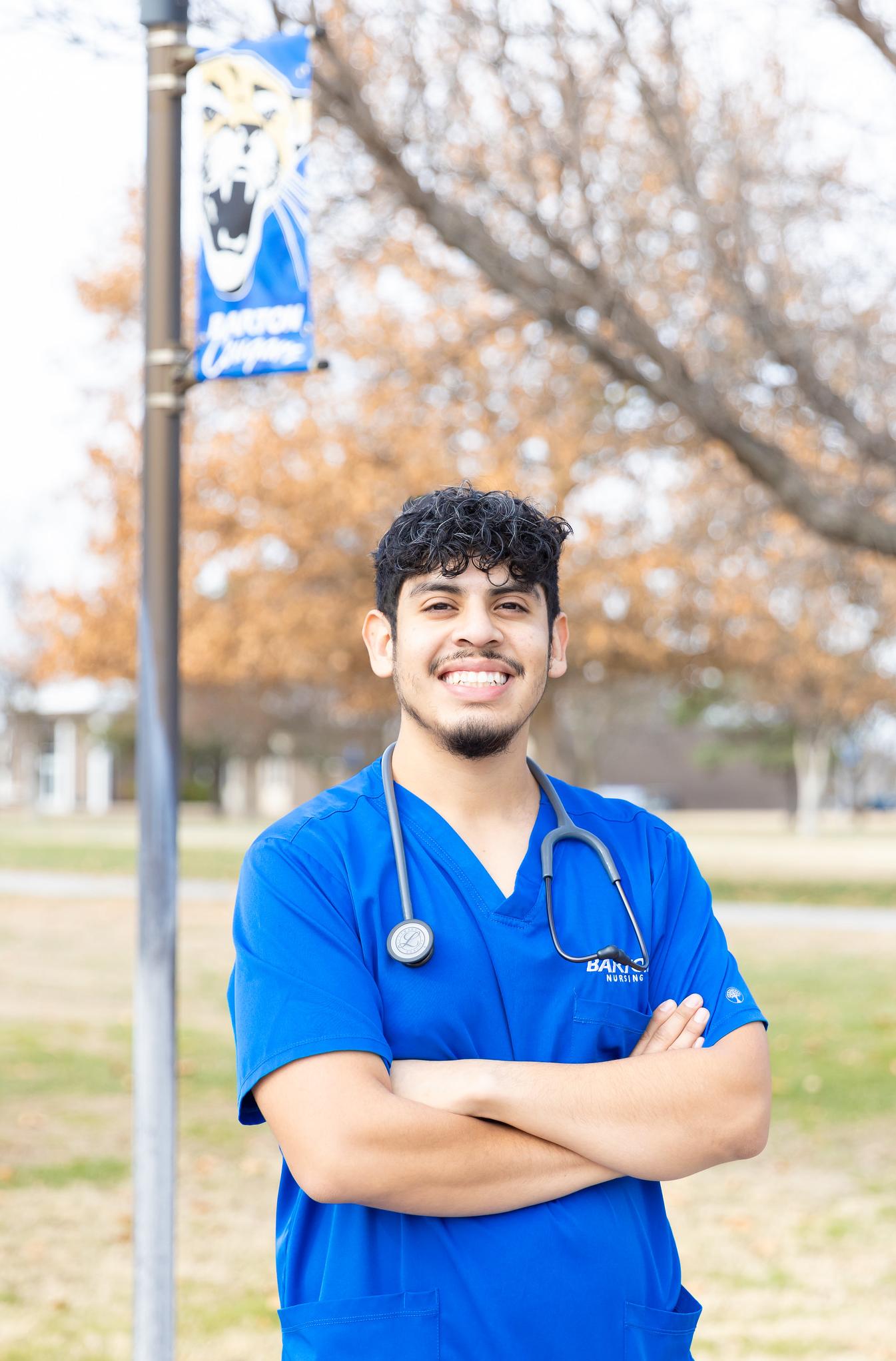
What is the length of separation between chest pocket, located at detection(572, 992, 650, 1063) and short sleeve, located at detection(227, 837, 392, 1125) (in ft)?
1.05

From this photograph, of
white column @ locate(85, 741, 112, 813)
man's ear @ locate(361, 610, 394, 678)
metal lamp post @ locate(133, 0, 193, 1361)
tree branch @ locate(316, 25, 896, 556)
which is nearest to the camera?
man's ear @ locate(361, 610, 394, 678)

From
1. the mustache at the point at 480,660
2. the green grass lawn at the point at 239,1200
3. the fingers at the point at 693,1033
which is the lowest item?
the green grass lawn at the point at 239,1200

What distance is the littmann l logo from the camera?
2254 millimetres

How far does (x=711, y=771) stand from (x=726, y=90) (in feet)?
236

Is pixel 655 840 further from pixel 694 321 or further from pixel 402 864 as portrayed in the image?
pixel 694 321

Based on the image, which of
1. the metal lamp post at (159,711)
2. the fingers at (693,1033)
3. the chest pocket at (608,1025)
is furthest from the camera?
the metal lamp post at (159,711)

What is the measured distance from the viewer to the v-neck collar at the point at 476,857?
2.38 metres

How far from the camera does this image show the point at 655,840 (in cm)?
261

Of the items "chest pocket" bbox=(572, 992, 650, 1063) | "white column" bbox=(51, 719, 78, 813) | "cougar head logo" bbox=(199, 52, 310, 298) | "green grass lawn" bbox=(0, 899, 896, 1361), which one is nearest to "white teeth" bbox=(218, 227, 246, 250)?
"cougar head logo" bbox=(199, 52, 310, 298)

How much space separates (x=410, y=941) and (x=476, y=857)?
0.23 meters

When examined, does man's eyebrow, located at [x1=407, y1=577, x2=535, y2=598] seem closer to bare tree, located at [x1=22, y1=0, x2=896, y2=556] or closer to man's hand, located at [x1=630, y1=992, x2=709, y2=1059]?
man's hand, located at [x1=630, y1=992, x2=709, y2=1059]

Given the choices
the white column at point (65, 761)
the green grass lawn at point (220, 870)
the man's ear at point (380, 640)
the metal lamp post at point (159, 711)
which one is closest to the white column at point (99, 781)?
the white column at point (65, 761)

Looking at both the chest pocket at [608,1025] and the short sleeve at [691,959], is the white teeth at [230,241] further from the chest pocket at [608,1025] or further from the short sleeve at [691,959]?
the chest pocket at [608,1025]

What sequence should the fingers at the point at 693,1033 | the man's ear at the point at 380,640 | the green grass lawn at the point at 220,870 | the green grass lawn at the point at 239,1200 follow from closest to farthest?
the fingers at the point at 693,1033 → the man's ear at the point at 380,640 → the green grass lawn at the point at 239,1200 → the green grass lawn at the point at 220,870
